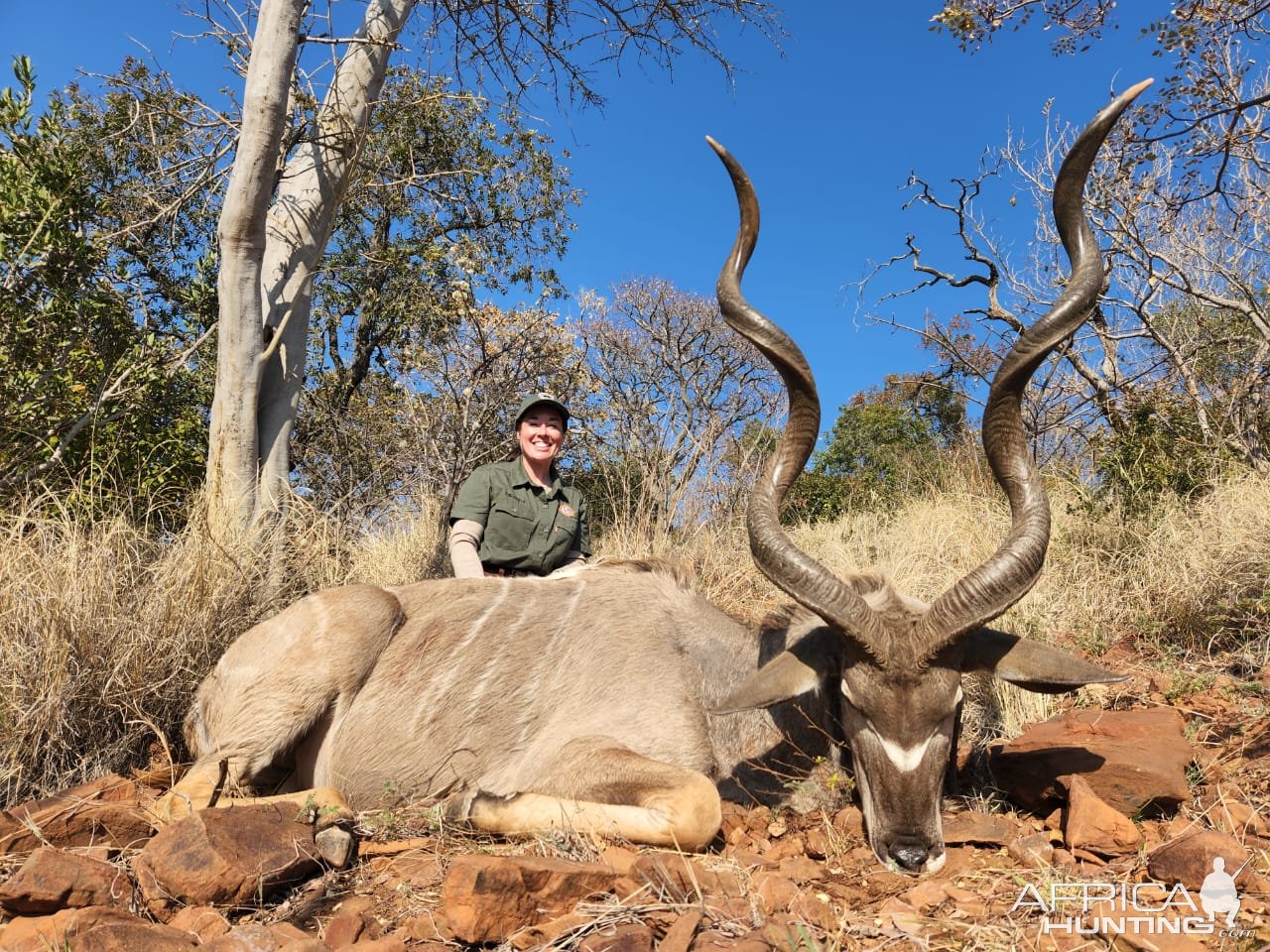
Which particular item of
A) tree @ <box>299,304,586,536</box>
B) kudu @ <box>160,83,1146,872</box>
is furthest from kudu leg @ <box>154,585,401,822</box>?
tree @ <box>299,304,586,536</box>

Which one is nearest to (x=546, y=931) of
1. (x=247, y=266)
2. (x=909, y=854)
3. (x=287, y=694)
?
(x=909, y=854)

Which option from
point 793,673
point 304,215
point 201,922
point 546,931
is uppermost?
point 304,215

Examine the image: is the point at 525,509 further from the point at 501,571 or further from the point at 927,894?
the point at 927,894

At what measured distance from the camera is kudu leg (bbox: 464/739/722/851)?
293 centimetres

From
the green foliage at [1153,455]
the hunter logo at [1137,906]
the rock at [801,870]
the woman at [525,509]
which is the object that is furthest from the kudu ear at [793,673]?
the green foliage at [1153,455]

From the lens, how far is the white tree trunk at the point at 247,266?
5.03 m

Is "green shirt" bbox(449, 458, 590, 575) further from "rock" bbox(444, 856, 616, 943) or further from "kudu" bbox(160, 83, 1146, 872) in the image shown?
"rock" bbox(444, 856, 616, 943)

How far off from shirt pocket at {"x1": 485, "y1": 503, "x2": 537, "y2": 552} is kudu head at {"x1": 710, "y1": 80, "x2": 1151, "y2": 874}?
2.44 metres

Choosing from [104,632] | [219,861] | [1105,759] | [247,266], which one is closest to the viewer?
[219,861]

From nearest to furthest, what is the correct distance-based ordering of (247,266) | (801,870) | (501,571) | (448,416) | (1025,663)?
1. (801,870)
2. (1025,663)
3. (247,266)
4. (501,571)
5. (448,416)

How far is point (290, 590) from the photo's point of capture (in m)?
5.48

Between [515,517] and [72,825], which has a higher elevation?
[515,517]

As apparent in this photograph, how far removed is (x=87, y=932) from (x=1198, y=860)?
293 cm

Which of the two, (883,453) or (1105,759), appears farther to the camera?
(883,453)
